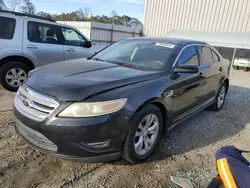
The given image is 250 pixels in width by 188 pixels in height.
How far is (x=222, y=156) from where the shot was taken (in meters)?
1.79

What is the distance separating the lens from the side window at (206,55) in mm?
4123

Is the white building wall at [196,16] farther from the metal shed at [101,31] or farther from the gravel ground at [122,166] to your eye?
the gravel ground at [122,166]

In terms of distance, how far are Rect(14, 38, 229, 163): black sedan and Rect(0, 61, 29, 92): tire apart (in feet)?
8.75

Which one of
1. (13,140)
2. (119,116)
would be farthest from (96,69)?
(13,140)

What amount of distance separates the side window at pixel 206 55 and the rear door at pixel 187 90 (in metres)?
0.27

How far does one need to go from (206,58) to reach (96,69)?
2.44 m

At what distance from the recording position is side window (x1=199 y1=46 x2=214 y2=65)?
412cm

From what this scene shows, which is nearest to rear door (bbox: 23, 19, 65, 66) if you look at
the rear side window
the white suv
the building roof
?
the white suv

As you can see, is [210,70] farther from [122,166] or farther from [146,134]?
[122,166]

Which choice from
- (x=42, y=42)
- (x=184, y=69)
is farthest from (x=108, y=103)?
(x=42, y=42)

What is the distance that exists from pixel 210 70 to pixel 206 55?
0.33m

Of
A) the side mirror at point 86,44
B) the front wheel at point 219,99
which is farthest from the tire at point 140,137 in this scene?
the side mirror at point 86,44

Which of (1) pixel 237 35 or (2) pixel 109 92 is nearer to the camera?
(2) pixel 109 92

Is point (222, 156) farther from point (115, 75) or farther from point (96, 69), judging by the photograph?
point (96, 69)
